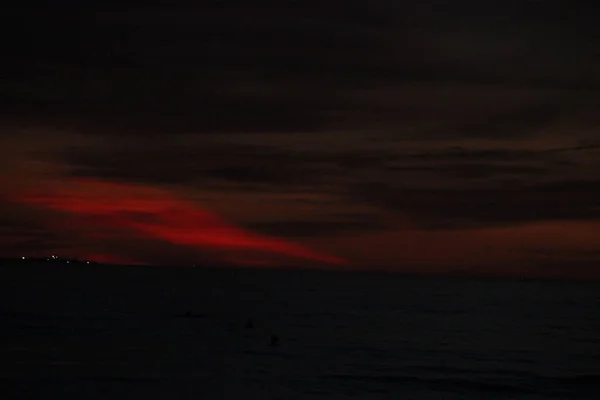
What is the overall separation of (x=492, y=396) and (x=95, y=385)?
21.0 m

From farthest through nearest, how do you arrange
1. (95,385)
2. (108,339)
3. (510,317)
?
(510,317) < (108,339) < (95,385)

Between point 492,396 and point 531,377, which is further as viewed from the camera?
point 531,377

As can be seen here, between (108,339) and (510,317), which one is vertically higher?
(510,317)

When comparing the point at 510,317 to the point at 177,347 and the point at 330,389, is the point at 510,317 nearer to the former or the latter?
the point at 177,347

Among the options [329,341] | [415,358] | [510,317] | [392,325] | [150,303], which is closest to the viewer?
[415,358]

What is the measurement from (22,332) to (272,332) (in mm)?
23696

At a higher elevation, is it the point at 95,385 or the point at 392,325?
the point at 392,325

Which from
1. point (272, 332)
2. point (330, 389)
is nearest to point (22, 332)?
point (272, 332)

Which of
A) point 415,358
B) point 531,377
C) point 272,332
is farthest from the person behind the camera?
point 272,332

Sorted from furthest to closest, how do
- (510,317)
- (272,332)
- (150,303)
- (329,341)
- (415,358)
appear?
(150,303) → (510,317) → (272,332) → (329,341) → (415,358)

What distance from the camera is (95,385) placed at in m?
42.3

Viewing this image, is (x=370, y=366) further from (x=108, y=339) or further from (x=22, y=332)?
(x=22, y=332)

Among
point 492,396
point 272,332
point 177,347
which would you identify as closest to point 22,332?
point 177,347

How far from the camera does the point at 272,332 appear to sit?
80312 mm
